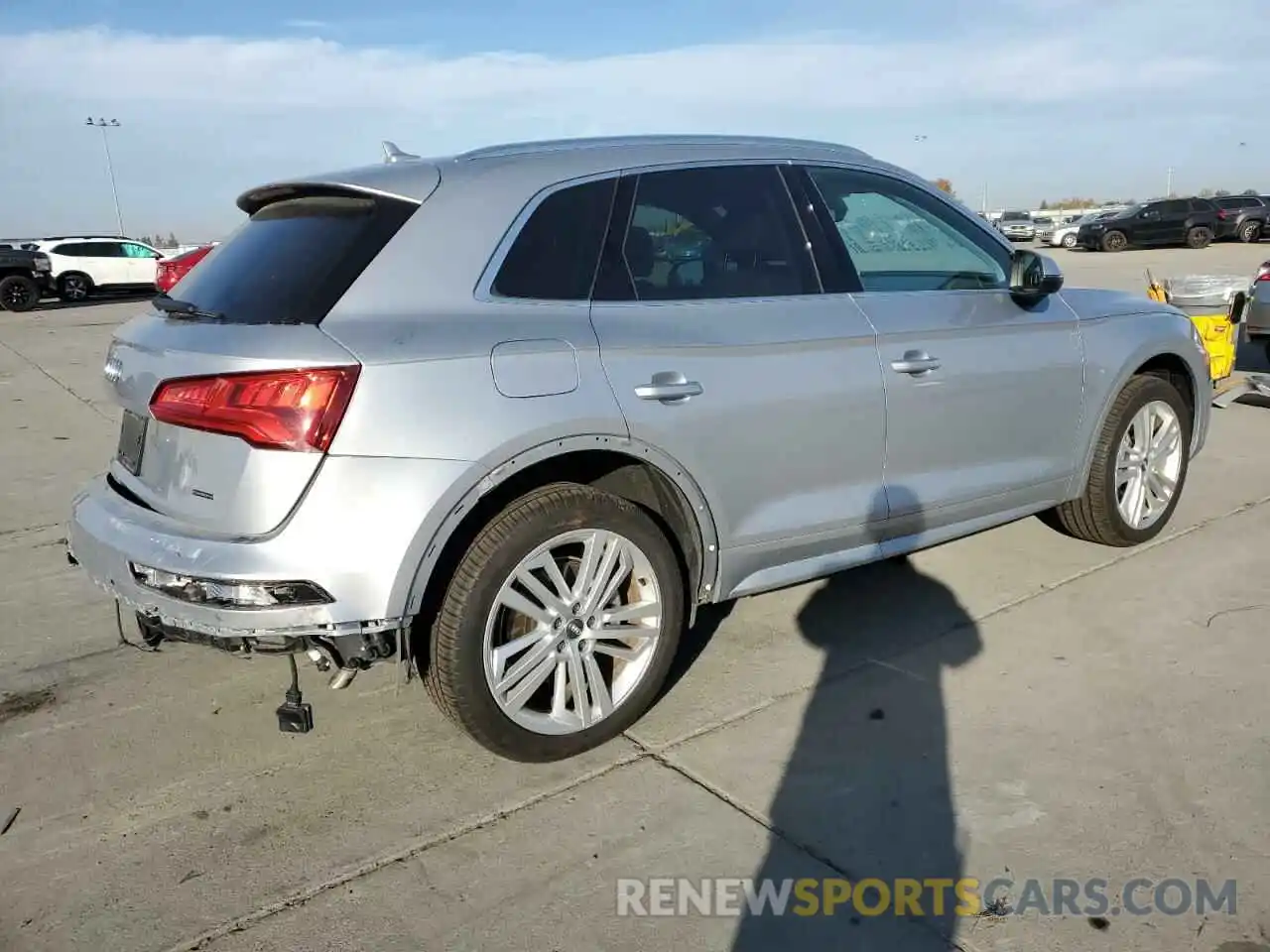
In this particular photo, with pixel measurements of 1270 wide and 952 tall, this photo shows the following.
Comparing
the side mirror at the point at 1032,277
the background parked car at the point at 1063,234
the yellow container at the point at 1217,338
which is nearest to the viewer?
the side mirror at the point at 1032,277

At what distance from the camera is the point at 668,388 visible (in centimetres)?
297

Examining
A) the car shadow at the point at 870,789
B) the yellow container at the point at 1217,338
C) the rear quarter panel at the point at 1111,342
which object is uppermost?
the rear quarter panel at the point at 1111,342

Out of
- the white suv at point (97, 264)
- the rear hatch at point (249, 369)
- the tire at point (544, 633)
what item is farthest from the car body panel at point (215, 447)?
the white suv at point (97, 264)

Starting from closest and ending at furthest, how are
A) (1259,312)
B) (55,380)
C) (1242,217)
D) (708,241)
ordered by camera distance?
(708,241) < (1259,312) < (55,380) < (1242,217)

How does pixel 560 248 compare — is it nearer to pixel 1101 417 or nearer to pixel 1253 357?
pixel 1101 417

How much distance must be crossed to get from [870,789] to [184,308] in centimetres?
238

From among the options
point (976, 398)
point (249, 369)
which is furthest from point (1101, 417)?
point (249, 369)

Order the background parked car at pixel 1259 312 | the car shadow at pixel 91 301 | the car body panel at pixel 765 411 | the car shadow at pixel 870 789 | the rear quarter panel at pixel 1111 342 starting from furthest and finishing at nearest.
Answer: the car shadow at pixel 91 301
the background parked car at pixel 1259 312
the rear quarter panel at pixel 1111 342
the car body panel at pixel 765 411
the car shadow at pixel 870 789

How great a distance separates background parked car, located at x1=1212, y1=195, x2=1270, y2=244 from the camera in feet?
105

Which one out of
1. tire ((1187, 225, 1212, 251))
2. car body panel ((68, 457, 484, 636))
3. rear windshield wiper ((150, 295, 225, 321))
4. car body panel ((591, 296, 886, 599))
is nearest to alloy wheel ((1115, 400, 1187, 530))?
car body panel ((591, 296, 886, 599))

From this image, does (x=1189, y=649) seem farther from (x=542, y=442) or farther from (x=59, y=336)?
(x=59, y=336)

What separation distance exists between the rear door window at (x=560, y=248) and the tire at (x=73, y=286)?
25.0 m

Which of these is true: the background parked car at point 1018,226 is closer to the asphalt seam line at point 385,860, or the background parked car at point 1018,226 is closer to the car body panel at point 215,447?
the asphalt seam line at point 385,860

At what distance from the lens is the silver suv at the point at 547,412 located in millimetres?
2527
